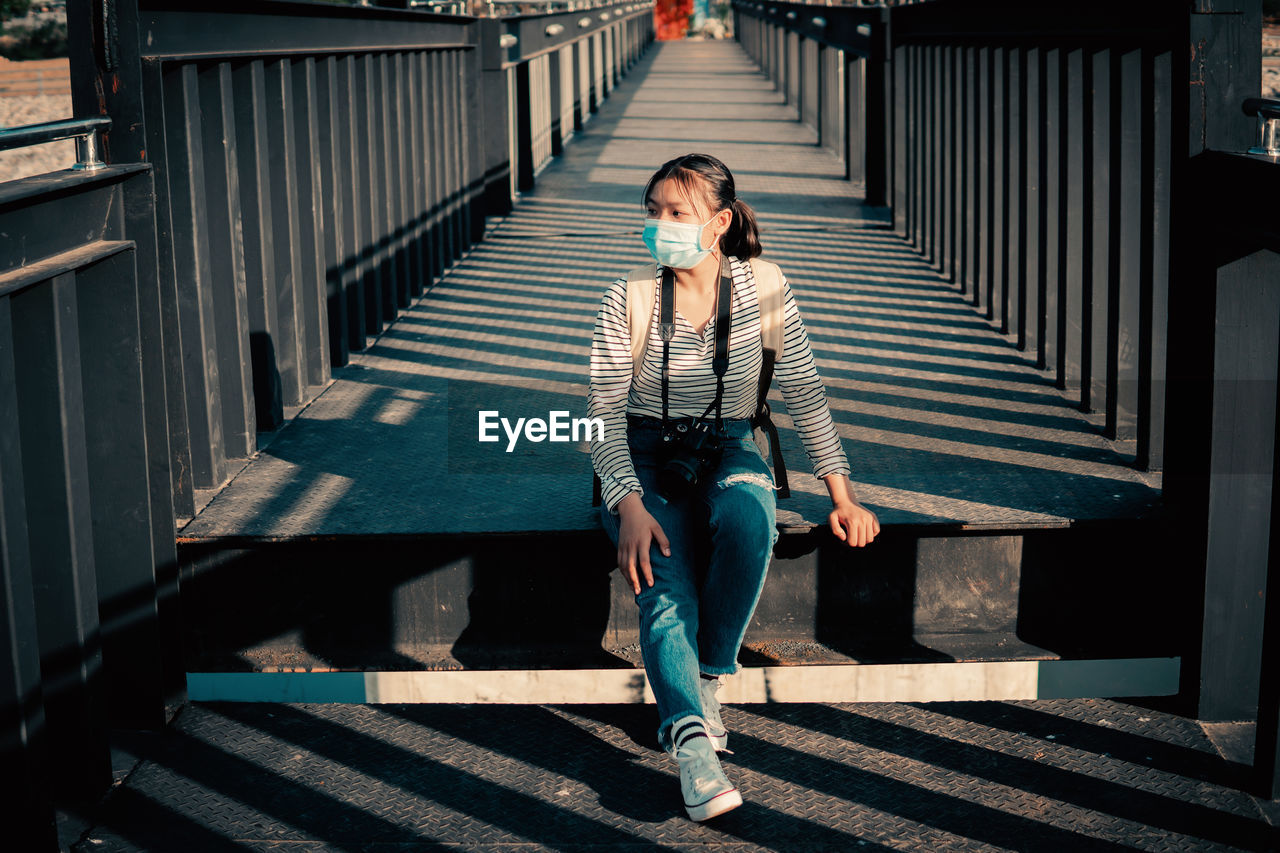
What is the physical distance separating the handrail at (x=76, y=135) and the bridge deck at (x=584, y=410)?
1.02 m

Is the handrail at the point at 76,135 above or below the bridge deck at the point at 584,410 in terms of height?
above

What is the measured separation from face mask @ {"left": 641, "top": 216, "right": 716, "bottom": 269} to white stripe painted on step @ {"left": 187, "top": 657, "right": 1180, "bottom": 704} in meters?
1.14

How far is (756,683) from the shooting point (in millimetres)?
3588

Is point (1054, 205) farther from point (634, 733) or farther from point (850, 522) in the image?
point (634, 733)

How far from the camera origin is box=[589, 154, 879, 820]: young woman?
310 centimetres

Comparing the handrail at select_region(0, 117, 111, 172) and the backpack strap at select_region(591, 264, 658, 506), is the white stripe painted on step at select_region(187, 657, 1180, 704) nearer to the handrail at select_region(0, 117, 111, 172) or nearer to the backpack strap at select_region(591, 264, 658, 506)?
the backpack strap at select_region(591, 264, 658, 506)

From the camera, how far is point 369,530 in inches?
141

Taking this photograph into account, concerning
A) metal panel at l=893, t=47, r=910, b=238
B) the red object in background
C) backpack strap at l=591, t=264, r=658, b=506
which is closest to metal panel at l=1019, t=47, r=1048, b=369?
backpack strap at l=591, t=264, r=658, b=506

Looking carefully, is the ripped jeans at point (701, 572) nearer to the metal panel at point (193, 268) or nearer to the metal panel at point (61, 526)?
the metal panel at point (61, 526)

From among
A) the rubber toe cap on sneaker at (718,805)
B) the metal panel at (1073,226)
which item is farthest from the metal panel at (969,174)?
the rubber toe cap on sneaker at (718,805)

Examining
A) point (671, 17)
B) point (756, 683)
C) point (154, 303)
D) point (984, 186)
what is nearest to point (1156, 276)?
point (756, 683)

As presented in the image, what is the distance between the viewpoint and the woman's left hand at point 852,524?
3234mm

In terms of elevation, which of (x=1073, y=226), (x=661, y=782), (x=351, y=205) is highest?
(x=351, y=205)

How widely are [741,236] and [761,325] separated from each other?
0.76ft
